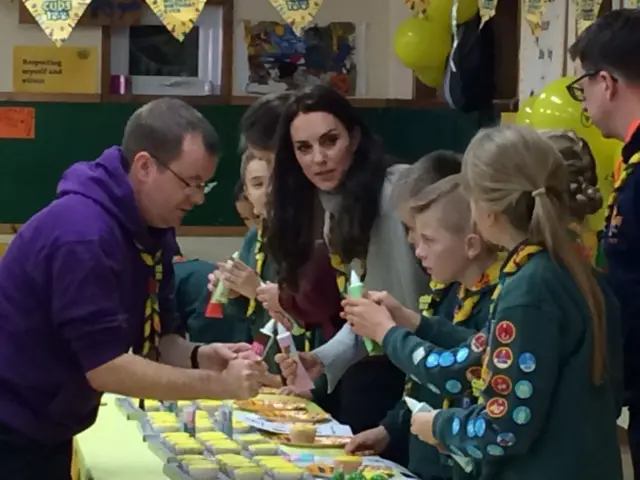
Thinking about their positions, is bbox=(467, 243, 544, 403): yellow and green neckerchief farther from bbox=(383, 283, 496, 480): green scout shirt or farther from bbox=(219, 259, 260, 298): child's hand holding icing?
bbox=(219, 259, 260, 298): child's hand holding icing

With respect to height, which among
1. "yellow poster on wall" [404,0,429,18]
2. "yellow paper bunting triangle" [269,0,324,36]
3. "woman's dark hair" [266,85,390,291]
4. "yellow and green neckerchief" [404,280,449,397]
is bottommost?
"yellow and green neckerchief" [404,280,449,397]

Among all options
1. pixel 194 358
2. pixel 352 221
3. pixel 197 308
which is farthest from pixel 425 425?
pixel 197 308

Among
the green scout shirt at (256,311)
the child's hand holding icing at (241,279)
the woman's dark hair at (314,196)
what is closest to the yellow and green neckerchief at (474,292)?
the woman's dark hair at (314,196)

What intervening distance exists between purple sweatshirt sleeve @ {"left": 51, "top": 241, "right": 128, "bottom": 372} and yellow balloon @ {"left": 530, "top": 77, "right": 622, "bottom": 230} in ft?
4.87

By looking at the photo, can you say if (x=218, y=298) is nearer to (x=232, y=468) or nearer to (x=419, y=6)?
(x=232, y=468)

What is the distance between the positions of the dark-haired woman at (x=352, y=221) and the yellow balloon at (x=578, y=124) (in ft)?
1.65

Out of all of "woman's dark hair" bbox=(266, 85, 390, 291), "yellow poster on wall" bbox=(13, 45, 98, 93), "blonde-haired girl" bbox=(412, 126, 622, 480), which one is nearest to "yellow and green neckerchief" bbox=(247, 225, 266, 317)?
"woman's dark hair" bbox=(266, 85, 390, 291)

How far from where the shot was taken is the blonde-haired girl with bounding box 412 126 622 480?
1896mm

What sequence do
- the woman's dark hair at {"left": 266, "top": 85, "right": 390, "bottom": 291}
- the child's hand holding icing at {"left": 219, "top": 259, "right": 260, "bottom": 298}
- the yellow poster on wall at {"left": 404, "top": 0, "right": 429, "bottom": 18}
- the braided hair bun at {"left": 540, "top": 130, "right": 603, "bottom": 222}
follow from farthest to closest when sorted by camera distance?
the yellow poster on wall at {"left": 404, "top": 0, "right": 429, "bottom": 18}
the child's hand holding icing at {"left": 219, "top": 259, "right": 260, "bottom": 298}
the woman's dark hair at {"left": 266, "top": 85, "right": 390, "bottom": 291}
the braided hair bun at {"left": 540, "top": 130, "right": 603, "bottom": 222}

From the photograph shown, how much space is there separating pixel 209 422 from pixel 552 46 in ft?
7.31

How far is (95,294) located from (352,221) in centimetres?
101

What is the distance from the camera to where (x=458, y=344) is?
2.36 m

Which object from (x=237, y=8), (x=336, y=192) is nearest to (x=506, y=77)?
(x=237, y=8)

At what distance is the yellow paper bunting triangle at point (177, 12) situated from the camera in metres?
3.59
